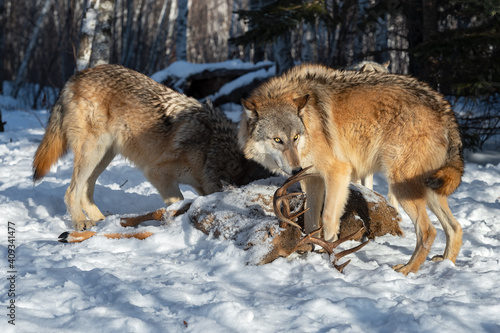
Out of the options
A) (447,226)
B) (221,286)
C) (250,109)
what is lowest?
(221,286)

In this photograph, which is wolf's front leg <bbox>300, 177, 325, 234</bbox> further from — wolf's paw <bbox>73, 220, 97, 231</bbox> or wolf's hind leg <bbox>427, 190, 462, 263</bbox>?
Answer: wolf's paw <bbox>73, 220, 97, 231</bbox>

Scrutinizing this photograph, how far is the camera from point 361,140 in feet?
13.4

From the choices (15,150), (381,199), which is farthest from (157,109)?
(15,150)

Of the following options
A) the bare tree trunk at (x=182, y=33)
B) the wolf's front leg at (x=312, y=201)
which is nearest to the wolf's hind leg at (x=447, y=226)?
the wolf's front leg at (x=312, y=201)

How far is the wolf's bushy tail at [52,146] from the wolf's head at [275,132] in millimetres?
2394

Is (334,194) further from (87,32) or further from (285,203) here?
(87,32)

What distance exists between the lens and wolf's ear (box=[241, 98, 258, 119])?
427cm

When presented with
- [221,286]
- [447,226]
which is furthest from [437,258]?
[221,286]

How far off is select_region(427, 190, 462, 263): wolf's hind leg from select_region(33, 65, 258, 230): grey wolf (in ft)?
7.22

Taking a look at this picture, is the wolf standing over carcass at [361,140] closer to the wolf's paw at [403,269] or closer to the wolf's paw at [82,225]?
the wolf's paw at [403,269]

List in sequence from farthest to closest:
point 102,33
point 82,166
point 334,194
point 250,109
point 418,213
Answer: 1. point 102,33
2. point 82,166
3. point 250,109
4. point 334,194
5. point 418,213

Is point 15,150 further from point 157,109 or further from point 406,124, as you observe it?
point 406,124

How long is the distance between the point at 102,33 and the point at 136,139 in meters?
4.99

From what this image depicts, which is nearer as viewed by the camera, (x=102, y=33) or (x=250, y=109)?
(x=250, y=109)
